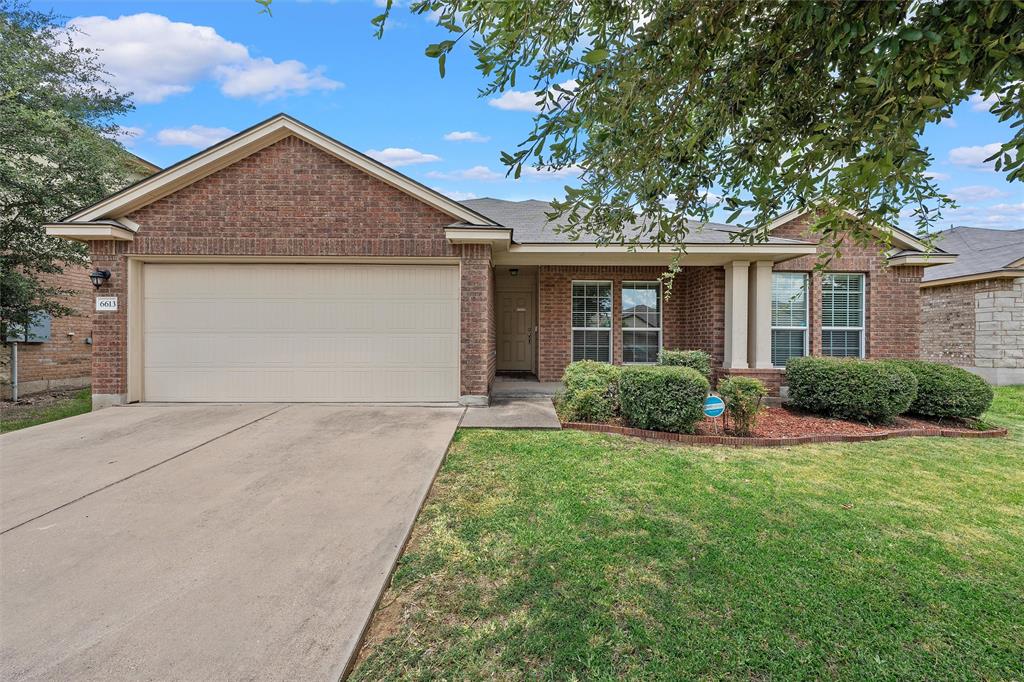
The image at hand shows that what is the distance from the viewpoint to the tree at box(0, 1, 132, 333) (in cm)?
771

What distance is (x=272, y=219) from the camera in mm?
7281

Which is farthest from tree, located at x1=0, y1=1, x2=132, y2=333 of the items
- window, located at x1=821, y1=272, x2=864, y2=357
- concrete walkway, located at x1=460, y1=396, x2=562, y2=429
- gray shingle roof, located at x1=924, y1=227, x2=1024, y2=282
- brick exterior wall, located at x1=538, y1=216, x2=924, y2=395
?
gray shingle roof, located at x1=924, y1=227, x2=1024, y2=282

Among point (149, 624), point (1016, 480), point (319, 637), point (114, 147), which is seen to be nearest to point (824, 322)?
point (1016, 480)

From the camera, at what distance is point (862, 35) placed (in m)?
2.05

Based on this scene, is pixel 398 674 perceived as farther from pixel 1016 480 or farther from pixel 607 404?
pixel 1016 480

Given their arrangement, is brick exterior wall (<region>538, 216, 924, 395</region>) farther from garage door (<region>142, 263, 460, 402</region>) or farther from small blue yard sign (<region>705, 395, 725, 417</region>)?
garage door (<region>142, 263, 460, 402</region>)

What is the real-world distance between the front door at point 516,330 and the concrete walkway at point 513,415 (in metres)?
3.44

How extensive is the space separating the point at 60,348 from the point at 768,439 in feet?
47.7

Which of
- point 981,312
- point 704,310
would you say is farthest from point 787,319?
point 981,312

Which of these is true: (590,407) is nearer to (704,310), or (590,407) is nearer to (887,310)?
(704,310)

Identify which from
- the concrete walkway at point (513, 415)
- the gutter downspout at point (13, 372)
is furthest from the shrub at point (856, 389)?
the gutter downspout at point (13, 372)

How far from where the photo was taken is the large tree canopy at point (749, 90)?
1738 mm

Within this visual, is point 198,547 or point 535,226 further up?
point 535,226

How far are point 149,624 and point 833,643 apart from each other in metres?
3.44
